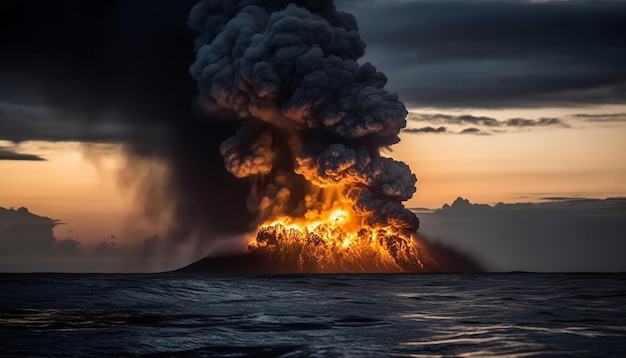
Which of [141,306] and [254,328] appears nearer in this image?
[254,328]

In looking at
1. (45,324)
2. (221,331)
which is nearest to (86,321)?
(45,324)

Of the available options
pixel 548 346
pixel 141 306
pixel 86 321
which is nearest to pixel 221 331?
pixel 86 321

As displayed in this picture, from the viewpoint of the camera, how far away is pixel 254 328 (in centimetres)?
3634

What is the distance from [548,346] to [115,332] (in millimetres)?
17873

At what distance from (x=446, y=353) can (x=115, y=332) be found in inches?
594

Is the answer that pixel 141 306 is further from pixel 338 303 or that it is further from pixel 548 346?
pixel 548 346

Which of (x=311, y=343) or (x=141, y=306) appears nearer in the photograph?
(x=311, y=343)

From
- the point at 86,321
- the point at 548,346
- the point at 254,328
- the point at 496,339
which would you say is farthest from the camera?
the point at 86,321

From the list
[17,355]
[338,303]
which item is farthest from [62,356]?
[338,303]

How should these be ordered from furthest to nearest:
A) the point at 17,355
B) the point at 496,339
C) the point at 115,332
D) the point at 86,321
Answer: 1. the point at 86,321
2. the point at 115,332
3. the point at 496,339
4. the point at 17,355

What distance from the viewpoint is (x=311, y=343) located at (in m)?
29.8

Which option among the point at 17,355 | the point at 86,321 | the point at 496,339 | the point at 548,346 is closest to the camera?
the point at 17,355

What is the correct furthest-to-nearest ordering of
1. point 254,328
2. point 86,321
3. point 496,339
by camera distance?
point 86,321, point 254,328, point 496,339

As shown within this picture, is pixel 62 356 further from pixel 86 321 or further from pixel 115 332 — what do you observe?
pixel 86 321
